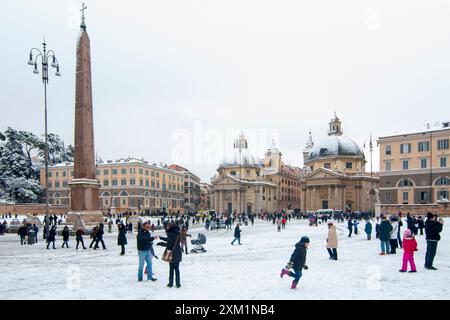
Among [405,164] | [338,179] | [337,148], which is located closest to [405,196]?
[405,164]

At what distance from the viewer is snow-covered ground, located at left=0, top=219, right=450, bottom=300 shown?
9.77 m

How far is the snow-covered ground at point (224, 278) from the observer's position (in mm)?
9766

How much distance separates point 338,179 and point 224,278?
82725 millimetres

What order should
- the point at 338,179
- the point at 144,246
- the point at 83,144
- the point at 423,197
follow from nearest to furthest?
1. the point at 144,246
2. the point at 83,144
3. the point at 423,197
4. the point at 338,179

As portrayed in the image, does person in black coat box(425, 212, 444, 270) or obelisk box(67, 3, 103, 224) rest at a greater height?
obelisk box(67, 3, 103, 224)

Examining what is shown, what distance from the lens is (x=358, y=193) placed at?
307 ft

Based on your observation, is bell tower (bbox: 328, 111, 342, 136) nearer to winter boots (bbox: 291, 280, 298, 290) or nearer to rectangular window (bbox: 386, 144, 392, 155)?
rectangular window (bbox: 386, 144, 392, 155)

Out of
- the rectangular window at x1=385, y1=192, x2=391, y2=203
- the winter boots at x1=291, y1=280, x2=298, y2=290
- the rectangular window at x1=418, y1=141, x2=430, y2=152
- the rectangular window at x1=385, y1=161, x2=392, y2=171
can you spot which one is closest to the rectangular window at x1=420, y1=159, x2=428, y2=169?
the rectangular window at x1=418, y1=141, x2=430, y2=152

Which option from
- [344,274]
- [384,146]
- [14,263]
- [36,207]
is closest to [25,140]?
[36,207]

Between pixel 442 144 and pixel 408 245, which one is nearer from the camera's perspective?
pixel 408 245

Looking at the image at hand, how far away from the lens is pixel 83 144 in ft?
95.3

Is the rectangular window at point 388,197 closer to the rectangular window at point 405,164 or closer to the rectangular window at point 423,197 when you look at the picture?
the rectangular window at point 405,164

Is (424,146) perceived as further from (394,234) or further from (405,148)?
(394,234)
